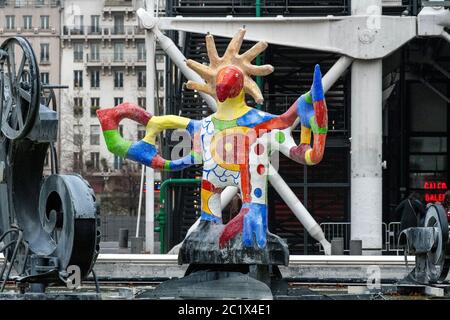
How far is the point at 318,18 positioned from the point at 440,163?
15545 millimetres

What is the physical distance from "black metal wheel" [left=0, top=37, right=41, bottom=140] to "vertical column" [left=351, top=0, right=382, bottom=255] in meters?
20.3

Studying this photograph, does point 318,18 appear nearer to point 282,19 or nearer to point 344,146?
point 282,19

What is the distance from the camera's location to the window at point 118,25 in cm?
11462

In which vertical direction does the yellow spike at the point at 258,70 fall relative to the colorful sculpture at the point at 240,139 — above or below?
above

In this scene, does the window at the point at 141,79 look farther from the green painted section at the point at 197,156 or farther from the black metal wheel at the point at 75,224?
the black metal wheel at the point at 75,224

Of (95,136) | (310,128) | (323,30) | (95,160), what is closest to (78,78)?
(95,136)

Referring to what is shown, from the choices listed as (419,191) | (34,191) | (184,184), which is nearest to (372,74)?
(184,184)

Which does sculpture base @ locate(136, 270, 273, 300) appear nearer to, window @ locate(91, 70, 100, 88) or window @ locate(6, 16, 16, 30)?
window @ locate(91, 70, 100, 88)

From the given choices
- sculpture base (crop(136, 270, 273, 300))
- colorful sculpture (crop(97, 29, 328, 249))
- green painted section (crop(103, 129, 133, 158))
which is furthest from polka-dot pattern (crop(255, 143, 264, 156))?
green painted section (crop(103, 129, 133, 158))

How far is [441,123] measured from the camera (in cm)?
5138

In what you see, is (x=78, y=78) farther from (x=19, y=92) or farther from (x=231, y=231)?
(x=19, y=92)

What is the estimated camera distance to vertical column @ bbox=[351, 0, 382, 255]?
3738cm

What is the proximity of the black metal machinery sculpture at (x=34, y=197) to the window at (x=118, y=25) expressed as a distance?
318 feet

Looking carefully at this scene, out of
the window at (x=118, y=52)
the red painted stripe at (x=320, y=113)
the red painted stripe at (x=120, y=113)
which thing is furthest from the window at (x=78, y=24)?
the red painted stripe at (x=320, y=113)
